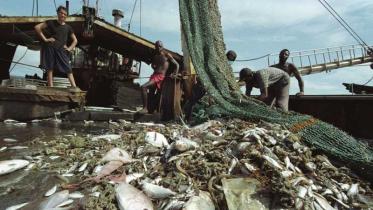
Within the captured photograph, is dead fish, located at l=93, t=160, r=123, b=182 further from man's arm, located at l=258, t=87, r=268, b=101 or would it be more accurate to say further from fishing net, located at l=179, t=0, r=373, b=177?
man's arm, located at l=258, t=87, r=268, b=101

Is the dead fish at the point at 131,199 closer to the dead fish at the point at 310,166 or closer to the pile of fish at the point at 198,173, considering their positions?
the pile of fish at the point at 198,173

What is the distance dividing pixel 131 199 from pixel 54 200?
0.66 m

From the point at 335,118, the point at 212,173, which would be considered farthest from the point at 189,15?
the point at 212,173

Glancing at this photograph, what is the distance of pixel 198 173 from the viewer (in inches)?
157

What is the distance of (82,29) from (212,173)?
29.1 ft

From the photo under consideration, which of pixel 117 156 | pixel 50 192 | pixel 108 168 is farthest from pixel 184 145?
pixel 50 192

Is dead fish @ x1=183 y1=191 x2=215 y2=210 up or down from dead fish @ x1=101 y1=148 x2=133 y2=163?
down

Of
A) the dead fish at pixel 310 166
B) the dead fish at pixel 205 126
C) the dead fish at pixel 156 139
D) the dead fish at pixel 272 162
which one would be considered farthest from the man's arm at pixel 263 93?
the dead fish at pixel 272 162

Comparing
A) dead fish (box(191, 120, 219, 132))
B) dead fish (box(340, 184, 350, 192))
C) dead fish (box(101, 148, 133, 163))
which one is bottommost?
dead fish (box(340, 184, 350, 192))

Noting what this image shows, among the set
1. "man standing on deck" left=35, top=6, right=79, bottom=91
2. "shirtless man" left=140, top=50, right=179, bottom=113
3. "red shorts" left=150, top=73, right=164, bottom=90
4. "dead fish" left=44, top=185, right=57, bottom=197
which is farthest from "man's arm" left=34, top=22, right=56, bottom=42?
"dead fish" left=44, top=185, right=57, bottom=197

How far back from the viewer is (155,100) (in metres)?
9.73

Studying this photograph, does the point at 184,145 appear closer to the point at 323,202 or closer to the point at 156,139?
the point at 156,139

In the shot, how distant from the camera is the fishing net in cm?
474

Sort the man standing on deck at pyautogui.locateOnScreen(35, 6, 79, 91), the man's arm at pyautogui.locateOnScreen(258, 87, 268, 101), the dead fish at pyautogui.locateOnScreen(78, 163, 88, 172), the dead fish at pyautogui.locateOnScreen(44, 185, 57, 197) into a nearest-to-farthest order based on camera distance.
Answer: the dead fish at pyautogui.locateOnScreen(44, 185, 57, 197), the dead fish at pyautogui.locateOnScreen(78, 163, 88, 172), the man's arm at pyautogui.locateOnScreen(258, 87, 268, 101), the man standing on deck at pyautogui.locateOnScreen(35, 6, 79, 91)
